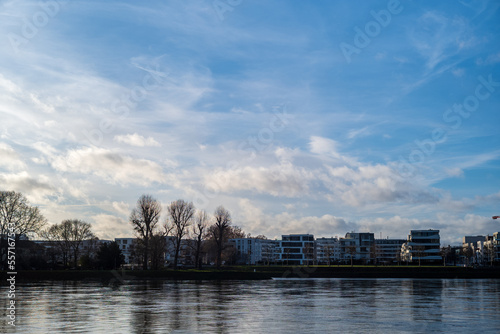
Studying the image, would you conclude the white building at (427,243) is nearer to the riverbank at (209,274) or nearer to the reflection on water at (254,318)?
the riverbank at (209,274)

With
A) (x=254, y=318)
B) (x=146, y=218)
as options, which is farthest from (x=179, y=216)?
(x=254, y=318)

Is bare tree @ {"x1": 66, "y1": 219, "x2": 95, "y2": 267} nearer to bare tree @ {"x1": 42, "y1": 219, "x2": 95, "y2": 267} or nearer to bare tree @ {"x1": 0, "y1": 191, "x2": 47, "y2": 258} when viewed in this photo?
bare tree @ {"x1": 42, "y1": 219, "x2": 95, "y2": 267}

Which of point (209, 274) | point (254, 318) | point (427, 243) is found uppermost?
point (254, 318)

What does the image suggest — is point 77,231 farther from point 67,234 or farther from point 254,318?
point 254,318

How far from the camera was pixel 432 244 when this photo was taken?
192 m

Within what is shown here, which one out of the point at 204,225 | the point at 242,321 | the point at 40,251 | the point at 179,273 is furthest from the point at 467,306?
the point at 40,251

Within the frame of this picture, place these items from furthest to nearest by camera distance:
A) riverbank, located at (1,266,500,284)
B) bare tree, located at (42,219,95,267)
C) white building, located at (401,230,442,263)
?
white building, located at (401,230,442,263), bare tree, located at (42,219,95,267), riverbank, located at (1,266,500,284)

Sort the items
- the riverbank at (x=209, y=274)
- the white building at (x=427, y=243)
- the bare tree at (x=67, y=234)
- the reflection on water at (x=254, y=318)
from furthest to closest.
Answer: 1. the white building at (x=427, y=243)
2. the bare tree at (x=67, y=234)
3. the riverbank at (x=209, y=274)
4. the reflection on water at (x=254, y=318)

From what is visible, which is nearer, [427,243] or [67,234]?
[67,234]

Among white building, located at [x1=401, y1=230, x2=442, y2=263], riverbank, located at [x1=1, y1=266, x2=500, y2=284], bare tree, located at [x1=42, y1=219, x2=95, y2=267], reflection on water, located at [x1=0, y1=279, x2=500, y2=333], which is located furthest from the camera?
white building, located at [x1=401, y1=230, x2=442, y2=263]

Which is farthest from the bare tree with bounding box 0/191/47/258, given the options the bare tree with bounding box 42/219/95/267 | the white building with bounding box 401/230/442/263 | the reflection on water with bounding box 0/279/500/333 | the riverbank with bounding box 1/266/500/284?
the white building with bounding box 401/230/442/263

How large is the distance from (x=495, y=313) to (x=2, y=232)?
85.0 metres

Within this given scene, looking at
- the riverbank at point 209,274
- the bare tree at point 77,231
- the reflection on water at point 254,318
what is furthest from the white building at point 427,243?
the reflection on water at point 254,318

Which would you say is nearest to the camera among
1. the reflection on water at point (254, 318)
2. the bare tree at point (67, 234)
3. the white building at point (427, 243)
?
the reflection on water at point (254, 318)
